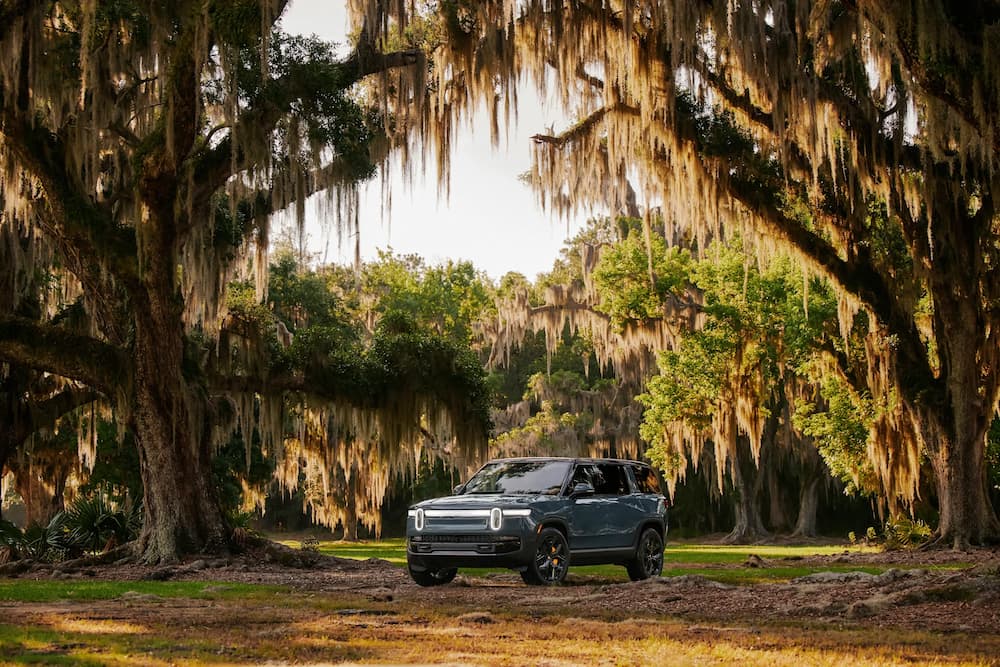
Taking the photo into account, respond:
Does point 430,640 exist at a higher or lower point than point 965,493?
lower

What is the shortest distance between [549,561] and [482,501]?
44.3 inches

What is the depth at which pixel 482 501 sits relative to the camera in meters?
13.5

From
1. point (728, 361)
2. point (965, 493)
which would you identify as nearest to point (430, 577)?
point (965, 493)

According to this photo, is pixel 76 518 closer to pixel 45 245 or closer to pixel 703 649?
pixel 45 245

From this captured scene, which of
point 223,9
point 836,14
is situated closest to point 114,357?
point 223,9

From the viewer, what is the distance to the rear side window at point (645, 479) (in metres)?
15.7

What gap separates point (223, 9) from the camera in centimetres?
1549

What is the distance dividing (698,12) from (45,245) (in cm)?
1312

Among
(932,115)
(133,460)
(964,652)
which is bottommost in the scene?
(964,652)

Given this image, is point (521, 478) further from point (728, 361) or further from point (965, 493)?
point (728, 361)

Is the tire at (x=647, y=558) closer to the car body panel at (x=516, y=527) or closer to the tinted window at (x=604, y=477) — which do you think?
the car body panel at (x=516, y=527)

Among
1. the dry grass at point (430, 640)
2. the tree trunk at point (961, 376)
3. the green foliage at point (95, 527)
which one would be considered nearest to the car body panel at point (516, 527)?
the dry grass at point (430, 640)

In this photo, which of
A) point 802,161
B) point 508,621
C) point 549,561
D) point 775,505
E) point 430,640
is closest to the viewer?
point 430,640

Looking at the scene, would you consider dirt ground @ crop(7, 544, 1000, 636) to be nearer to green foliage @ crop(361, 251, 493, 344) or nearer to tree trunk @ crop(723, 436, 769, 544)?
tree trunk @ crop(723, 436, 769, 544)
